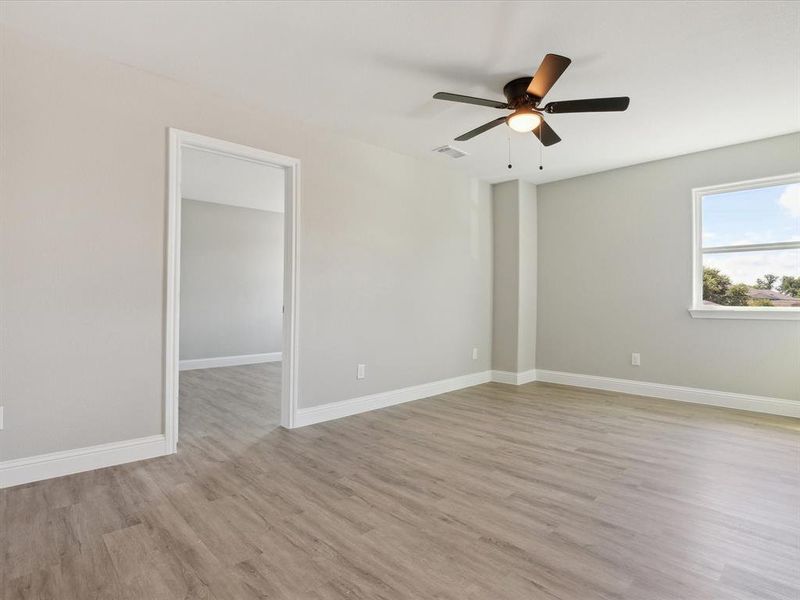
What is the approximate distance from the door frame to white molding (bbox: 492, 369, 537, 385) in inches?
115

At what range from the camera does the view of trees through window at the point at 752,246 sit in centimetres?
402

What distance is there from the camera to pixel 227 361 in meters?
6.86

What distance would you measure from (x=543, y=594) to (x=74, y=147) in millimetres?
3331

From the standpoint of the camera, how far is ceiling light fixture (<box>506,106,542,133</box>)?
2838 millimetres

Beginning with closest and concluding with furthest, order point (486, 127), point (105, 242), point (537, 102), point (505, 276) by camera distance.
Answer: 1. point (105, 242)
2. point (537, 102)
3. point (486, 127)
4. point (505, 276)

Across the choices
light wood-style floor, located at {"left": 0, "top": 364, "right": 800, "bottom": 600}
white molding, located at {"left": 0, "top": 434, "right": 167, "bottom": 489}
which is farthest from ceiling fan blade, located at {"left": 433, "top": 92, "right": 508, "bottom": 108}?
white molding, located at {"left": 0, "top": 434, "right": 167, "bottom": 489}

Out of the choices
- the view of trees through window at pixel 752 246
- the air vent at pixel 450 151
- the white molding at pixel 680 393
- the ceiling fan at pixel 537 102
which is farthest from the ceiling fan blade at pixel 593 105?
the white molding at pixel 680 393

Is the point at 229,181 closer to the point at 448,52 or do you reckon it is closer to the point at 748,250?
the point at 448,52

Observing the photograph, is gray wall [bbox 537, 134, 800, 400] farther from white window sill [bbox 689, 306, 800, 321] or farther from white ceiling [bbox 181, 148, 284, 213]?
white ceiling [bbox 181, 148, 284, 213]

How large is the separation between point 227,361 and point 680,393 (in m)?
6.16

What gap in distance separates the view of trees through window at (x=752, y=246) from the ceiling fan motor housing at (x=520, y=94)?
2860mm

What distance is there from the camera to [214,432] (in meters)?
3.41

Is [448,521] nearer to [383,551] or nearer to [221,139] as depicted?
[383,551]

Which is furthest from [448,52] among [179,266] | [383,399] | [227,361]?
[227,361]
